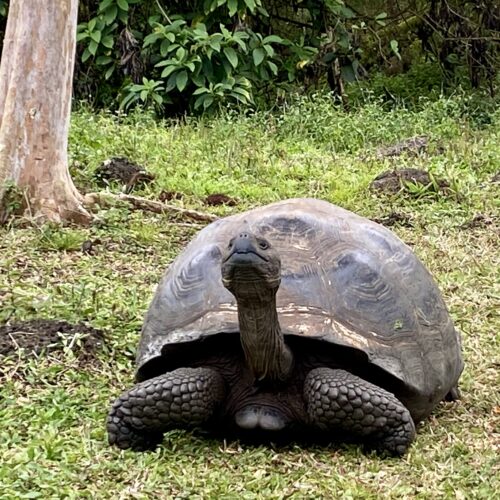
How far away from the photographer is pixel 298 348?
3035 millimetres

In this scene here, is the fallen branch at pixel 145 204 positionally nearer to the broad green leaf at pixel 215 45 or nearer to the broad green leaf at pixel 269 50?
the broad green leaf at pixel 215 45

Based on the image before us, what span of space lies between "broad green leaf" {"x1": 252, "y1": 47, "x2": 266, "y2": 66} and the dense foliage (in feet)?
0.04

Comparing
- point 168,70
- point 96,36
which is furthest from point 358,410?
point 96,36

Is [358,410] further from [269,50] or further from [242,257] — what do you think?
[269,50]

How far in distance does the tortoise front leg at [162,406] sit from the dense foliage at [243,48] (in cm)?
601

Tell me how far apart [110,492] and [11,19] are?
141 inches

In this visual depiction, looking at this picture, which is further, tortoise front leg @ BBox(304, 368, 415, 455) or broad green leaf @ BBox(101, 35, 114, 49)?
broad green leaf @ BBox(101, 35, 114, 49)

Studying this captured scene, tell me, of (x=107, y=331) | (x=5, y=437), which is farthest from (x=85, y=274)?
(x=5, y=437)

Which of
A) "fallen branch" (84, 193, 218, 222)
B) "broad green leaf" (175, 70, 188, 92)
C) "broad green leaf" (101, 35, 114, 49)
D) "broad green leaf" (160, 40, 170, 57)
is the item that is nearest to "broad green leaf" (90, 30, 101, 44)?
"broad green leaf" (101, 35, 114, 49)

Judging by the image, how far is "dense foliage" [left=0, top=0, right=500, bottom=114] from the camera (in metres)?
8.87

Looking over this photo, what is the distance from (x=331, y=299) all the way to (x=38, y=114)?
2846mm

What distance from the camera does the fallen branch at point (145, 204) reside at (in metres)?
5.69

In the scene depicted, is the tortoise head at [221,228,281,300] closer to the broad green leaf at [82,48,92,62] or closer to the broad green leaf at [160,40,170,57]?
the broad green leaf at [160,40,170,57]

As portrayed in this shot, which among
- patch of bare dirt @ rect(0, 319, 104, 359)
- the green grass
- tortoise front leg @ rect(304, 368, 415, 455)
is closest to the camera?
the green grass
